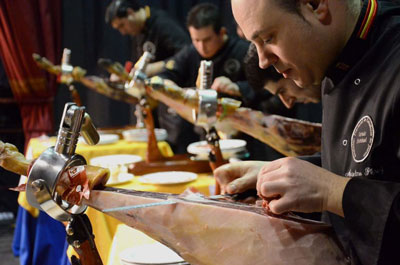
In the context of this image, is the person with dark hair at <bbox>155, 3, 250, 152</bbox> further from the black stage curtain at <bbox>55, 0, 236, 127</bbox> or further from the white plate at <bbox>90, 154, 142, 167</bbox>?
the black stage curtain at <bbox>55, 0, 236, 127</bbox>

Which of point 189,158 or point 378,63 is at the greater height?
point 378,63

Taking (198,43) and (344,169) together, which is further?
(198,43)

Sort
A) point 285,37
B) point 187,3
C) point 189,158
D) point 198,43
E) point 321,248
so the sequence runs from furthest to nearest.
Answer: point 187,3, point 198,43, point 189,158, point 285,37, point 321,248

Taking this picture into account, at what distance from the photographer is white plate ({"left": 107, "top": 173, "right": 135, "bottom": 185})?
252 centimetres

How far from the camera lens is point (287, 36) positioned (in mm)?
1114

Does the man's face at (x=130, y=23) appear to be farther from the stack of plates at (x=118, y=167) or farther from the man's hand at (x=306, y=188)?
the man's hand at (x=306, y=188)

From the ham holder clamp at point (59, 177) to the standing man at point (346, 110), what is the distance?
1.37 ft

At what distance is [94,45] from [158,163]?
406 cm

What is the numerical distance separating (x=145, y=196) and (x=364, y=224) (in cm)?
49

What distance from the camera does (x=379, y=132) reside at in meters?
1.04

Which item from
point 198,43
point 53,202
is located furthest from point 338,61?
point 198,43

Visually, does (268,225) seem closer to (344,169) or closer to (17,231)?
(344,169)

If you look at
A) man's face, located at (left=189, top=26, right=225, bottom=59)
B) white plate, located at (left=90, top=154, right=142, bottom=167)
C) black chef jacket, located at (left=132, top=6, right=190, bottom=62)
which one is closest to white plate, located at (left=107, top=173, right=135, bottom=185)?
white plate, located at (left=90, top=154, right=142, bottom=167)

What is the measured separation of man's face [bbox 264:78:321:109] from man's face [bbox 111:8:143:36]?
3.13 m
